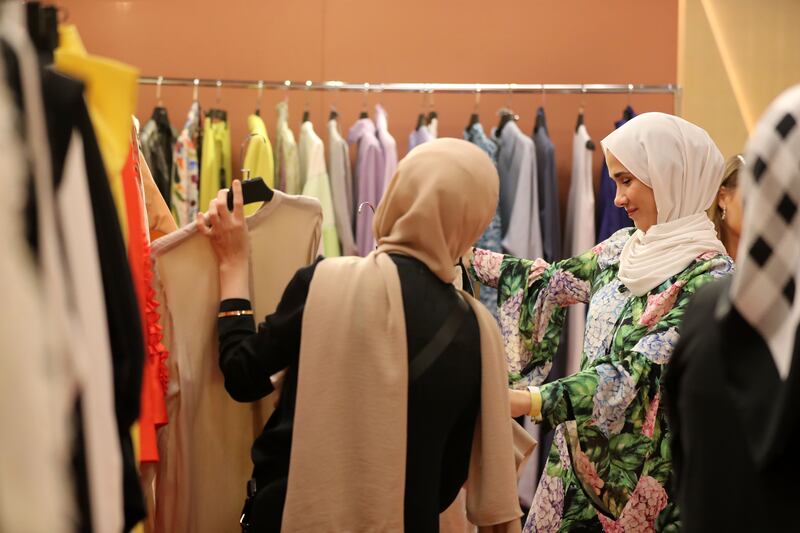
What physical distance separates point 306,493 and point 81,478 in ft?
2.17

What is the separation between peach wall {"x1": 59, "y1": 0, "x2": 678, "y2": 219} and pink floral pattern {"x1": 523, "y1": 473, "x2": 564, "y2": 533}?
1.94 meters

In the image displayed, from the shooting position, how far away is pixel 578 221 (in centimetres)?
386

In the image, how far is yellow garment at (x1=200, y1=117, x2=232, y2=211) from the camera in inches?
143

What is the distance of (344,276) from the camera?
1.73m

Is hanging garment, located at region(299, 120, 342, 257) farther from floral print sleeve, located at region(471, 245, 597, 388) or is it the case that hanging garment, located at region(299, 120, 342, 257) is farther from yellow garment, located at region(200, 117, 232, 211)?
floral print sleeve, located at region(471, 245, 597, 388)

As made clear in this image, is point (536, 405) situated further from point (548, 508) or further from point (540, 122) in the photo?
point (540, 122)

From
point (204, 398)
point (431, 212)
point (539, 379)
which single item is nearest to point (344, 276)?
point (431, 212)

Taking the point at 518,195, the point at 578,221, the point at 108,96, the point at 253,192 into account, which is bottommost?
the point at 578,221

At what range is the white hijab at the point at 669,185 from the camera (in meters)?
2.41

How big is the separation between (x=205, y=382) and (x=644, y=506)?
1088 millimetres

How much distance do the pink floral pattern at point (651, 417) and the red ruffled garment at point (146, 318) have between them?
1.12 meters

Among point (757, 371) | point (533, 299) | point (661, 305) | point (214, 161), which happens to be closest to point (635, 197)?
point (661, 305)

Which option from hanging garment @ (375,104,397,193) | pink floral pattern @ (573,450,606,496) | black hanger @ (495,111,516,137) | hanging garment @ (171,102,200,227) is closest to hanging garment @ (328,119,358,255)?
hanging garment @ (375,104,397,193)

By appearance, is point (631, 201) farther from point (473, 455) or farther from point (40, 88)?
point (40, 88)
